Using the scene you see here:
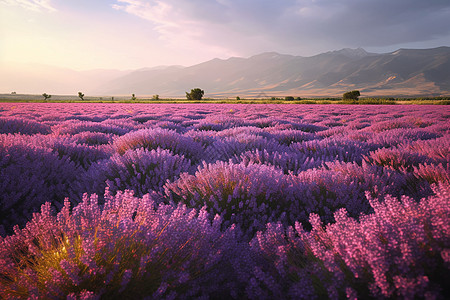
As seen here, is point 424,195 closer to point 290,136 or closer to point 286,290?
point 286,290

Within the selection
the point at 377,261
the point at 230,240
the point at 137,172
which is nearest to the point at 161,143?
the point at 137,172

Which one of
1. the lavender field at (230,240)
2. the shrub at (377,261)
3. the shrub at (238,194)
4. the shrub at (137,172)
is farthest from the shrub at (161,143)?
the shrub at (377,261)

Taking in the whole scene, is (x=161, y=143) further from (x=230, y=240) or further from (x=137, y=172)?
(x=230, y=240)

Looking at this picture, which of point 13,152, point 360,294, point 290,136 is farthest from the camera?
point 290,136

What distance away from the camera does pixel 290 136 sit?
5324 millimetres

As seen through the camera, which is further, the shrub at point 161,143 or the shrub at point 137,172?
the shrub at point 161,143

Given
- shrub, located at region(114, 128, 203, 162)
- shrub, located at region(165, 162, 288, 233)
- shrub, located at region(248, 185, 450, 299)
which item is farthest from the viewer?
shrub, located at region(114, 128, 203, 162)

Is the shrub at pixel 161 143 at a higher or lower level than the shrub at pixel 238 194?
higher

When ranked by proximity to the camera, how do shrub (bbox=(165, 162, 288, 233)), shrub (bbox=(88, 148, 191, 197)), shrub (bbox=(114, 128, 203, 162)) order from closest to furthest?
shrub (bbox=(165, 162, 288, 233)) < shrub (bbox=(88, 148, 191, 197)) < shrub (bbox=(114, 128, 203, 162))

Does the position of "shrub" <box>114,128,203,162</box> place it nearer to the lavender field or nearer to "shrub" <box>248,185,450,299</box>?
the lavender field

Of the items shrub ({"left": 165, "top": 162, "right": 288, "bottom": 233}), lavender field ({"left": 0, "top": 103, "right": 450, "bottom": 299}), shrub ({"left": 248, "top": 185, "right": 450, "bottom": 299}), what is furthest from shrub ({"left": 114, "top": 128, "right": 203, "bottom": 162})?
shrub ({"left": 248, "top": 185, "right": 450, "bottom": 299})

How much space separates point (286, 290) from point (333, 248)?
307 millimetres

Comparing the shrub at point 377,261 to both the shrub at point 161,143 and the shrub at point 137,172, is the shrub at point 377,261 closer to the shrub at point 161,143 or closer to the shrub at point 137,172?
the shrub at point 137,172

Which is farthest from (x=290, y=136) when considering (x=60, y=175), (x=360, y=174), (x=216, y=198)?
(x=60, y=175)
